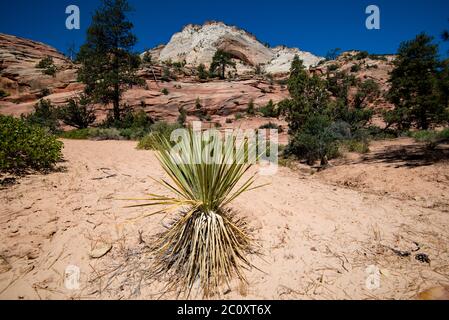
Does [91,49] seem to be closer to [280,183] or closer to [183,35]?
[280,183]

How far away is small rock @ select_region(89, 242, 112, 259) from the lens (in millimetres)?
2639

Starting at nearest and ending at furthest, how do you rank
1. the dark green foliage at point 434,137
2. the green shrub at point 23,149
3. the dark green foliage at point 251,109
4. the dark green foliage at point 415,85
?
1. the green shrub at point 23,149
2. the dark green foliage at point 434,137
3. the dark green foliage at point 415,85
4. the dark green foliage at point 251,109

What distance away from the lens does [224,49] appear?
59.0 m

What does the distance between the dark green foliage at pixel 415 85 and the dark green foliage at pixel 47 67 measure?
33643 millimetres

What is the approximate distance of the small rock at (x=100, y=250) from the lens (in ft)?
8.66

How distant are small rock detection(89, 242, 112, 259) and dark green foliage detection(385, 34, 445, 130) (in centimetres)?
1686

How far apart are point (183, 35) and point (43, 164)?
7574cm

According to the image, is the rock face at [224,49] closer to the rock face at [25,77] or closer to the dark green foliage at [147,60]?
→ the dark green foliage at [147,60]

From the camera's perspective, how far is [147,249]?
9.12 feet

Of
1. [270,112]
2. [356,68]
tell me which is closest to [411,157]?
[270,112]

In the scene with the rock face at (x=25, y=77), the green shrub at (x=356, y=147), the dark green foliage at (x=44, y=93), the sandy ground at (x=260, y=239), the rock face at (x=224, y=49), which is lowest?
the sandy ground at (x=260, y=239)

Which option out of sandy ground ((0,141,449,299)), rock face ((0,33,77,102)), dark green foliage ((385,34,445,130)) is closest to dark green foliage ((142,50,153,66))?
rock face ((0,33,77,102))

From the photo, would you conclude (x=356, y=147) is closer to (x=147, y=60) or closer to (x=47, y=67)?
(x=147, y=60)

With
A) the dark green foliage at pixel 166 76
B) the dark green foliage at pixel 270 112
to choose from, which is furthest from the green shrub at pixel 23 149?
the dark green foliage at pixel 166 76
